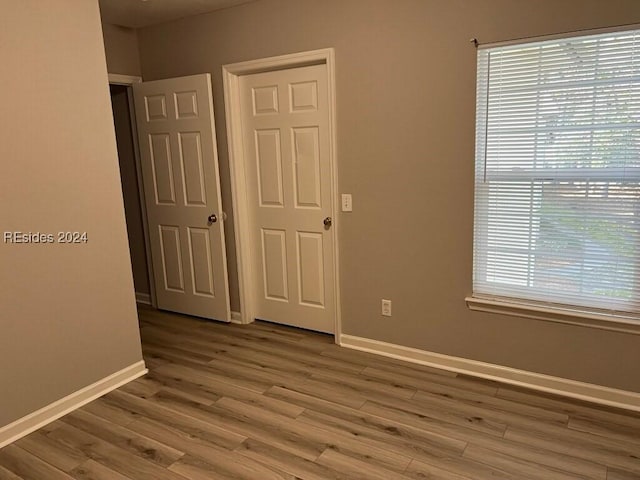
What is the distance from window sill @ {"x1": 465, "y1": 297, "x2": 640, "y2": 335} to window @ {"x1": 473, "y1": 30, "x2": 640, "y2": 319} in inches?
1.1

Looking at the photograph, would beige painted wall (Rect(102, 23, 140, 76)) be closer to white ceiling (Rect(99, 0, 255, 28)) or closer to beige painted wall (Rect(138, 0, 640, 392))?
white ceiling (Rect(99, 0, 255, 28))

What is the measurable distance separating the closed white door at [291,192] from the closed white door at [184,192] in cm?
29

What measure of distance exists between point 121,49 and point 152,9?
0.61 m

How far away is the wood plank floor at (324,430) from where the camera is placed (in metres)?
2.09

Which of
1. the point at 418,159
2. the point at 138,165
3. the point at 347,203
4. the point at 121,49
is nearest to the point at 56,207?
the point at 138,165

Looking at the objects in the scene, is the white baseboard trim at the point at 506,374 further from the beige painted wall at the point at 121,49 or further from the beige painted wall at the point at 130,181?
the beige painted wall at the point at 121,49

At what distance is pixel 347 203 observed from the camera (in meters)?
3.12

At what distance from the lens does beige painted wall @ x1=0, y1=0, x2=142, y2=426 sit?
2.32 m

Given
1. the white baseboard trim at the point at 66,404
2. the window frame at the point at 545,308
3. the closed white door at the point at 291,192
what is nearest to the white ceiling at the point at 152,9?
the closed white door at the point at 291,192

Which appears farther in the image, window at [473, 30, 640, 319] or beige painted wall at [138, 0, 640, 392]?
beige painted wall at [138, 0, 640, 392]

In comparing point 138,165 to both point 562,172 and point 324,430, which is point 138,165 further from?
point 562,172

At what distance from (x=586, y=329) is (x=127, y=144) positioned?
12.4 ft

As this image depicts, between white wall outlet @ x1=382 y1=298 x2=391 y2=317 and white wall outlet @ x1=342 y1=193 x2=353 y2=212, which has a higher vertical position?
white wall outlet @ x1=342 y1=193 x2=353 y2=212

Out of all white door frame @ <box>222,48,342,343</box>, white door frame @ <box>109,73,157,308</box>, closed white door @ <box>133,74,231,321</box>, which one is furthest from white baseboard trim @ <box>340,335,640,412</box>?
white door frame @ <box>109,73,157,308</box>
